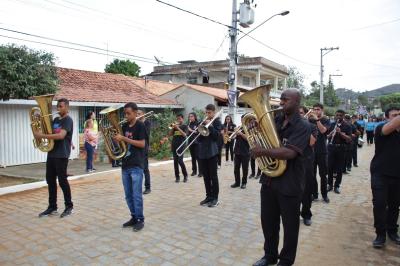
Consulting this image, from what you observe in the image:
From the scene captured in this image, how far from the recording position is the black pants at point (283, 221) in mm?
3467

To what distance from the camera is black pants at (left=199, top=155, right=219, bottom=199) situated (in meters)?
6.44

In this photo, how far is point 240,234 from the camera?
4.96 metres

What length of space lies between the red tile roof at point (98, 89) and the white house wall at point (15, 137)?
1703mm

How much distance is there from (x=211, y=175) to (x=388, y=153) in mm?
3048

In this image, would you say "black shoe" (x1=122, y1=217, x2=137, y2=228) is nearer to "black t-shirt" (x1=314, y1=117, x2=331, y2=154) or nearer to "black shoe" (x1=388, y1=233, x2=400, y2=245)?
"black shoe" (x1=388, y1=233, x2=400, y2=245)

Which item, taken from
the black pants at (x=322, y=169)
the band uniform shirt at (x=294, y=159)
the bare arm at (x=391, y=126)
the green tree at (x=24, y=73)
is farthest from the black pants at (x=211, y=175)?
the green tree at (x=24, y=73)

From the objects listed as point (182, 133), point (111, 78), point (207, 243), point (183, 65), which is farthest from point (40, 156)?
point (183, 65)

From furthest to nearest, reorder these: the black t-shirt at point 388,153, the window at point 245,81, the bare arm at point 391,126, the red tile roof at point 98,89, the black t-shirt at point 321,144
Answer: the window at point 245,81 → the red tile roof at point 98,89 → the black t-shirt at point 321,144 → the black t-shirt at point 388,153 → the bare arm at point 391,126

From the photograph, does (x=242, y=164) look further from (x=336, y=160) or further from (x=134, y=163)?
(x=134, y=163)

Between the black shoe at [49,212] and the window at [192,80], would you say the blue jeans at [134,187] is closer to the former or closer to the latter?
the black shoe at [49,212]

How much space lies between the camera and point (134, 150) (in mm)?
5039

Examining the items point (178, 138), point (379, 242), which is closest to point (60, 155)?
point (178, 138)

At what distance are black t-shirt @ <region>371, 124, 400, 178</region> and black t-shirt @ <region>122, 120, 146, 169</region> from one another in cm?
326

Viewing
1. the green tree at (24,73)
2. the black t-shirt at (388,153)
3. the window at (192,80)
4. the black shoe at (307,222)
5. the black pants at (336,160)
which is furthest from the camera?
the window at (192,80)
